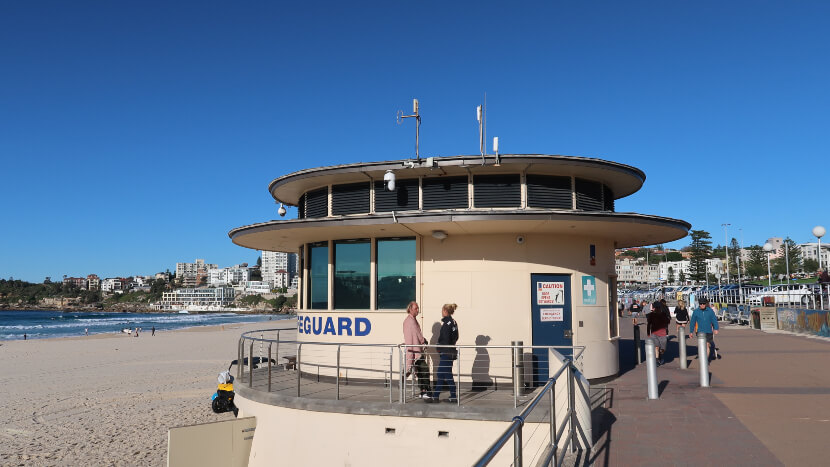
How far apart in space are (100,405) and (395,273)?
42.3 ft

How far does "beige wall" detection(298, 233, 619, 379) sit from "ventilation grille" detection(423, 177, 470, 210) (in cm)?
58

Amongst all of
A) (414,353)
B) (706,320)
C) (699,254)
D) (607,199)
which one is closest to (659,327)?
(706,320)

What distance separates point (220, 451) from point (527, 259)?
19.2 ft

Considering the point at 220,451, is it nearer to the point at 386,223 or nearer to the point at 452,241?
the point at 386,223

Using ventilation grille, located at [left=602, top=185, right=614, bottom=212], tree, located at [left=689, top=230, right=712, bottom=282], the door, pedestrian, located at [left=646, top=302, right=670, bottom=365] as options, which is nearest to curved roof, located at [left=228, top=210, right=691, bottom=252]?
ventilation grille, located at [left=602, top=185, right=614, bottom=212]

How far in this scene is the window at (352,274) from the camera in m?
9.97

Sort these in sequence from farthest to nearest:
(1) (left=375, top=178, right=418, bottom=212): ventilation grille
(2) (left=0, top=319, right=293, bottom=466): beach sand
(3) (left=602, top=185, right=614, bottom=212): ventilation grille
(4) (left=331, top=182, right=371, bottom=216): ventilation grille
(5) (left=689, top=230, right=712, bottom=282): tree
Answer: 1. (5) (left=689, top=230, right=712, bottom=282): tree
2. (2) (left=0, top=319, right=293, bottom=466): beach sand
3. (3) (left=602, top=185, right=614, bottom=212): ventilation grille
4. (4) (left=331, top=182, right=371, bottom=216): ventilation grille
5. (1) (left=375, top=178, right=418, bottom=212): ventilation grille

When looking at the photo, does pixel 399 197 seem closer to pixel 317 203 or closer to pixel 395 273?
pixel 395 273

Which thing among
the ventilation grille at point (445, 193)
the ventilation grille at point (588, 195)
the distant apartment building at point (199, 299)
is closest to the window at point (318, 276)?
the ventilation grille at point (445, 193)

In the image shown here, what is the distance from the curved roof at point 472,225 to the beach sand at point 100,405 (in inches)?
244

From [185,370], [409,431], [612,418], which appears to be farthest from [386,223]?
[185,370]

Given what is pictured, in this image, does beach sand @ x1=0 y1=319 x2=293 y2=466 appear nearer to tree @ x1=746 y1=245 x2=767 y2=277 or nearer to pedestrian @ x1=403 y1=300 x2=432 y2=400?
pedestrian @ x1=403 y1=300 x2=432 y2=400

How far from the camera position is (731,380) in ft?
32.4

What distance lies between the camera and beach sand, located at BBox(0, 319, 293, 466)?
1225 cm
